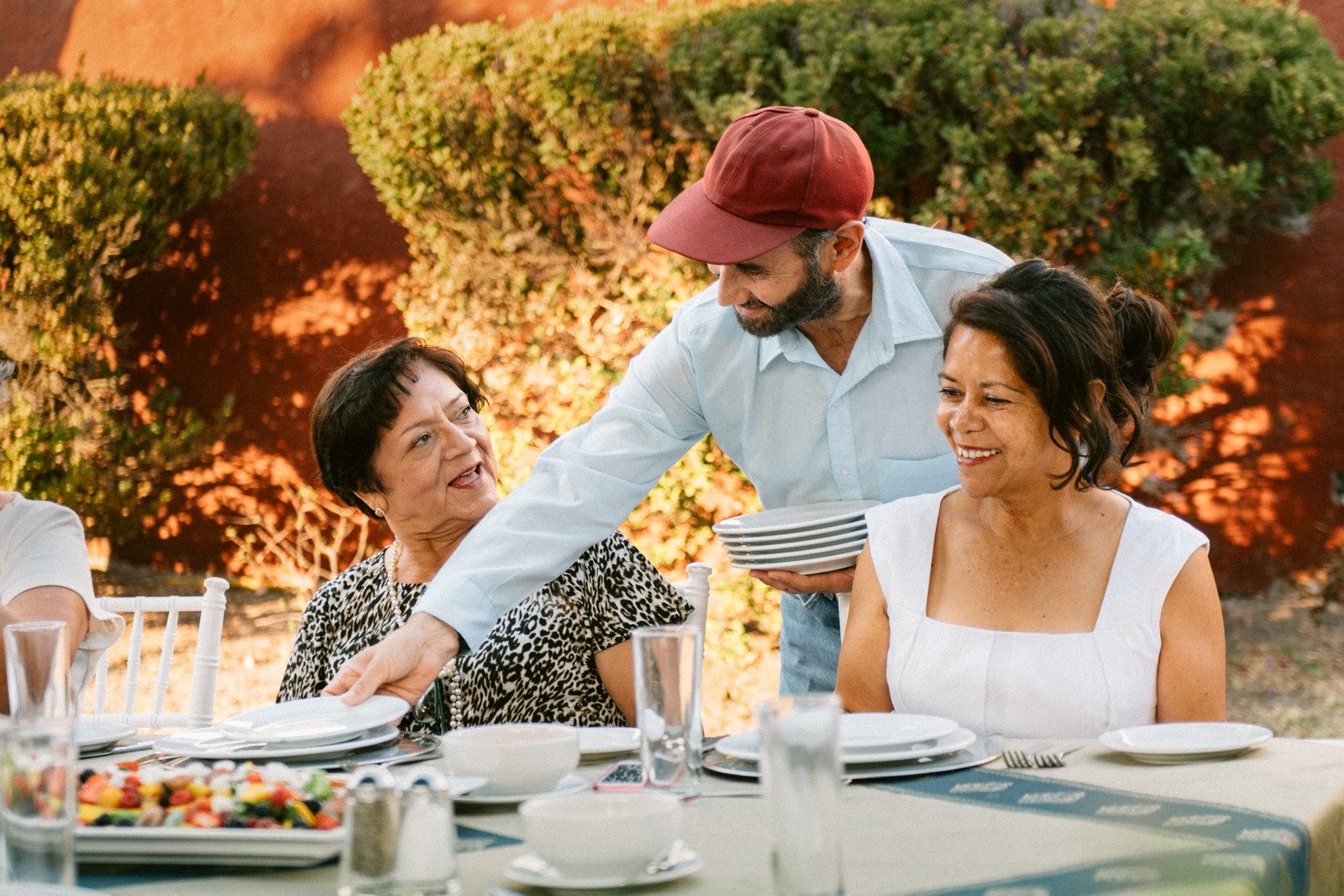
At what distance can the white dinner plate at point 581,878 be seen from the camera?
136 centimetres

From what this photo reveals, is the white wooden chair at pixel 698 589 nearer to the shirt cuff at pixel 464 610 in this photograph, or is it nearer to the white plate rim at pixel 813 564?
the white plate rim at pixel 813 564

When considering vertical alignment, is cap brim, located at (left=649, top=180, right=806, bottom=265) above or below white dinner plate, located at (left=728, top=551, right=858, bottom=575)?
above

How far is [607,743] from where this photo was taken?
2.02 metres

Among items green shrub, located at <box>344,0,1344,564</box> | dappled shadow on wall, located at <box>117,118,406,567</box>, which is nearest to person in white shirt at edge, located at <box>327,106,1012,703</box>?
green shrub, located at <box>344,0,1344,564</box>

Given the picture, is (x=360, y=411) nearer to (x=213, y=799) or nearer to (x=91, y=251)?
(x=213, y=799)

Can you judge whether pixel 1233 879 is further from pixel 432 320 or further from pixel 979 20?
pixel 432 320

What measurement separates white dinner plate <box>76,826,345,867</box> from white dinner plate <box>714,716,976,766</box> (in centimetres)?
56

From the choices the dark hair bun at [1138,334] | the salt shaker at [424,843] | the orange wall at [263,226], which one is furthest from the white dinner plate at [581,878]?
the orange wall at [263,226]

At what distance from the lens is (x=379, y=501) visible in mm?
2943

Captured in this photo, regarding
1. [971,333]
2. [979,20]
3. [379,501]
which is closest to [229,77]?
[979,20]

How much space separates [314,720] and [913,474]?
1.34 m

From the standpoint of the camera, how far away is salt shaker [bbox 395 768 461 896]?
125 centimetres

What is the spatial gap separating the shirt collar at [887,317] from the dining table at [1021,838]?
1179mm

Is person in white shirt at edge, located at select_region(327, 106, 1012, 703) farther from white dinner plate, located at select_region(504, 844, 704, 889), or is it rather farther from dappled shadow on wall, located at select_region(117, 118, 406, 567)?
dappled shadow on wall, located at select_region(117, 118, 406, 567)
